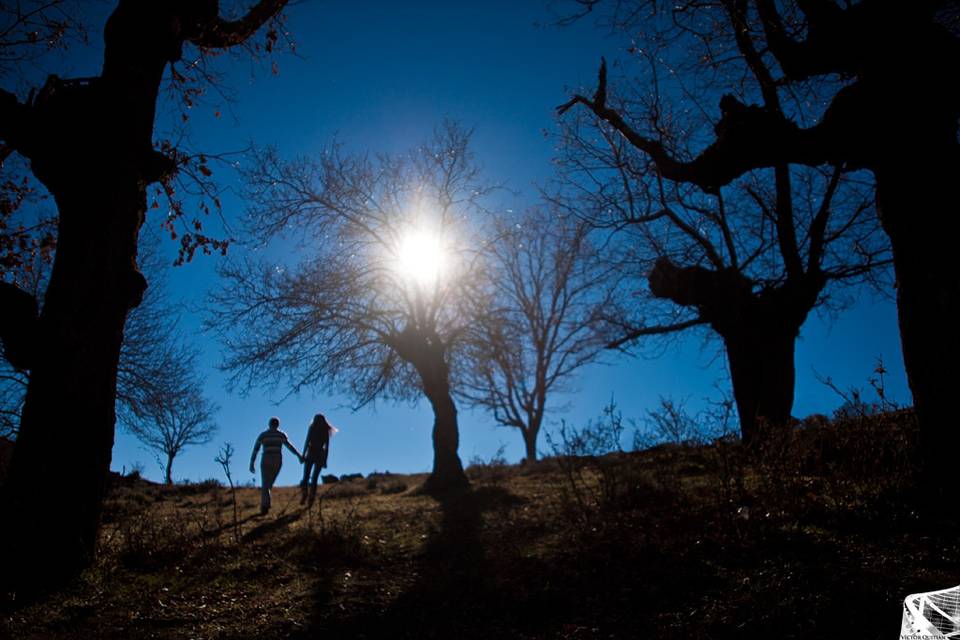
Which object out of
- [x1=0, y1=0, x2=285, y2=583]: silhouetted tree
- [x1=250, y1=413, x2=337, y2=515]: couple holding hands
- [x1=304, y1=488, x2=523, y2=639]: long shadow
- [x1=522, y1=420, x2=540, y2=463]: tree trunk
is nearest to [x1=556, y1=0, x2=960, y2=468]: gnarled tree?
[x1=304, y1=488, x2=523, y2=639]: long shadow

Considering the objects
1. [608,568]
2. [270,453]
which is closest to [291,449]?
[270,453]

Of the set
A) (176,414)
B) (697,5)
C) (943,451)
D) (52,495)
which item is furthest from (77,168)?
(176,414)

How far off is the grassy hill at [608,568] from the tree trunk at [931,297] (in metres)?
0.50

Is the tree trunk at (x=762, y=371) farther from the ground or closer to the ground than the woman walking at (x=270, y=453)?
farther from the ground

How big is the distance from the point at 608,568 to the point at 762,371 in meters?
6.97

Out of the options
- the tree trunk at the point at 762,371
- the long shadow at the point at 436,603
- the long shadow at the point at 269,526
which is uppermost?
the tree trunk at the point at 762,371

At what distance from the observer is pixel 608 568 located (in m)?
4.49

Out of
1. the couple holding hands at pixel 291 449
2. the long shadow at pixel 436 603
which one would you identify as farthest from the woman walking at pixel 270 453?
the long shadow at pixel 436 603

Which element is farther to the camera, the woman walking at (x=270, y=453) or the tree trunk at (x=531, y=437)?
the tree trunk at (x=531, y=437)

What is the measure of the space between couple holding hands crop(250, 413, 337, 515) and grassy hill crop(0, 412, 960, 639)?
3.43 meters

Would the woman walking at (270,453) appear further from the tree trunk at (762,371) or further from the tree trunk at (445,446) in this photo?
the tree trunk at (762,371)

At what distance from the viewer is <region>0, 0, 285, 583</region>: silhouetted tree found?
464 centimetres

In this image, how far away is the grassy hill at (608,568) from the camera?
3439mm

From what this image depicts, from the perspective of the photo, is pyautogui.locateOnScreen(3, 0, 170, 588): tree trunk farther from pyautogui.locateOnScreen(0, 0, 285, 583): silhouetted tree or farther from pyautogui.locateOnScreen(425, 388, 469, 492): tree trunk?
pyautogui.locateOnScreen(425, 388, 469, 492): tree trunk
